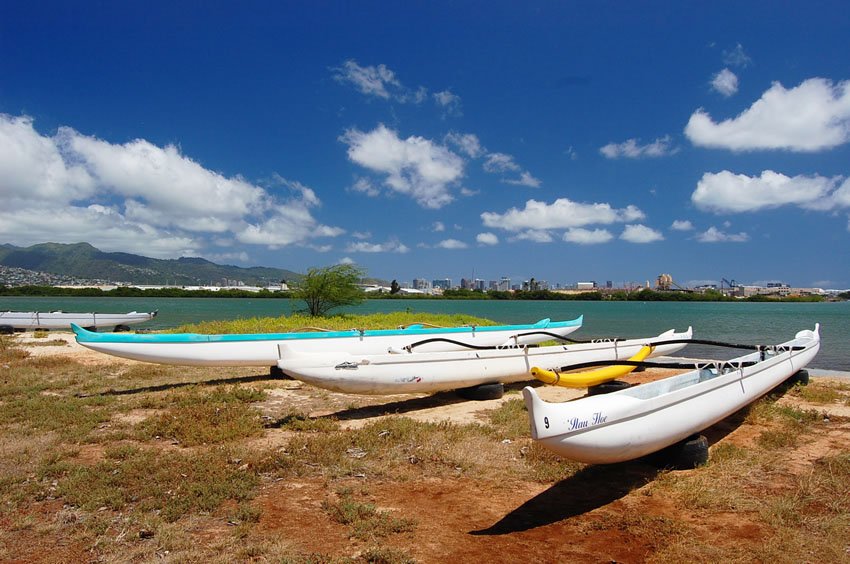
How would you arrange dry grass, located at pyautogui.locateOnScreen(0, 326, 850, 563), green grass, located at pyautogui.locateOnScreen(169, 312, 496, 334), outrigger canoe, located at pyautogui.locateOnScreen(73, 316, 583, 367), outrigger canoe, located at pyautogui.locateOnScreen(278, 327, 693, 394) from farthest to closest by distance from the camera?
green grass, located at pyautogui.locateOnScreen(169, 312, 496, 334) < outrigger canoe, located at pyautogui.locateOnScreen(73, 316, 583, 367) < outrigger canoe, located at pyautogui.locateOnScreen(278, 327, 693, 394) < dry grass, located at pyautogui.locateOnScreen(0, 326, 850, 563)

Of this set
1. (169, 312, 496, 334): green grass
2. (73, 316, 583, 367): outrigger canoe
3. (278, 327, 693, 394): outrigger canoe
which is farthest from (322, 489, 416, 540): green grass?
(169, 312, 496, 334): green grass

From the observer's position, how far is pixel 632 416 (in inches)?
181

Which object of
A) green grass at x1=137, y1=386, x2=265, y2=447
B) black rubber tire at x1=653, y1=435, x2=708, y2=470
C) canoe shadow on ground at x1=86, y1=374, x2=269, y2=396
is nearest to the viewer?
black rubber tire at x1=653, y1=435, x2=708, y2=470

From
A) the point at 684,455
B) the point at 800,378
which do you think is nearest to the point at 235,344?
the point at 684,455

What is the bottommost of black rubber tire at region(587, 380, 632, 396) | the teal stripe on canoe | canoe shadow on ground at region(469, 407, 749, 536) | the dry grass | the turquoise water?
the turquoise water

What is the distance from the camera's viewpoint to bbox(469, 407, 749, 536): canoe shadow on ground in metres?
4.23

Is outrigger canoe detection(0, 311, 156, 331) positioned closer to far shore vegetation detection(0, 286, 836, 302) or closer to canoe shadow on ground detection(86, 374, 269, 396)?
canoe shadow on ground detection(86, 374, 269, 396)

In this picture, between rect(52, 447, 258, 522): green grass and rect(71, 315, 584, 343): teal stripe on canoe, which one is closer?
rect(52, 447, 258, 522): green grass

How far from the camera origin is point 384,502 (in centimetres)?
458

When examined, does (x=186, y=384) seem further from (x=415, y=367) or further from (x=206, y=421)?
(x=415, y=367)

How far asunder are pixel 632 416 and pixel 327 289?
2122 cm

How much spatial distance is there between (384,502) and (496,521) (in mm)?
1032

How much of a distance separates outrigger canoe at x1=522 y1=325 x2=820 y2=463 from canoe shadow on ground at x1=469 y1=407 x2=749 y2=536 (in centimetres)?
42

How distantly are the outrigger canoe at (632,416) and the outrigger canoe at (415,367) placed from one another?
2.30 metres
